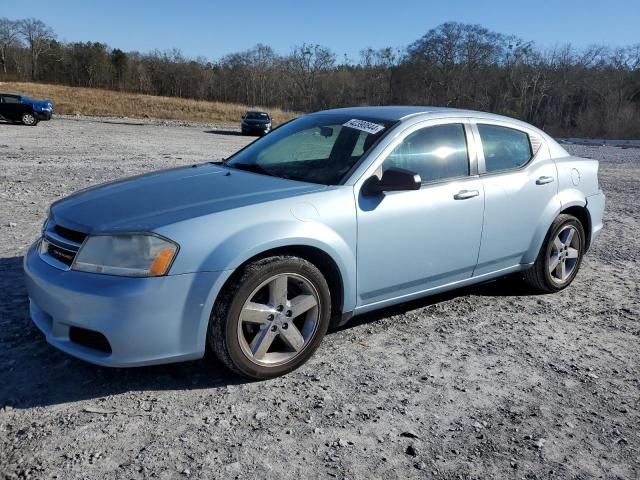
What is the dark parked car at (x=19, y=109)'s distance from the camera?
86.3 feet

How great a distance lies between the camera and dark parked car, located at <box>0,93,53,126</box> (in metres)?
26.3

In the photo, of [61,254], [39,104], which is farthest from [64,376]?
[39,104]

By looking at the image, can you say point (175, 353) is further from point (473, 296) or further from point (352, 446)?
point (473, 296)

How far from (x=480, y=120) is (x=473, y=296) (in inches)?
59.5

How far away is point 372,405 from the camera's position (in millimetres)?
3000

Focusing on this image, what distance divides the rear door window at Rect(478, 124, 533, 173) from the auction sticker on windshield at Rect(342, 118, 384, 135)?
939 millimetres

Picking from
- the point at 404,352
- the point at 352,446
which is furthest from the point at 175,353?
the point at 404,352

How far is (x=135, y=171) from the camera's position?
11562mm

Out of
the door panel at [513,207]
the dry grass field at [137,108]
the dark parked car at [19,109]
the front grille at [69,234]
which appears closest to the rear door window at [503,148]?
the door panel at [513,207]

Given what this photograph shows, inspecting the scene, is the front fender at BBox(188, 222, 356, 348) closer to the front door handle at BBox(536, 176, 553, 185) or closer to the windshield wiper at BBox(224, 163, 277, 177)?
the windshield wiper at BBox(224, 163, 277, 177)

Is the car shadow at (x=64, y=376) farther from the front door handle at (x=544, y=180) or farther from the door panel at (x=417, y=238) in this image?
the front door handle at (x=544, y=180)

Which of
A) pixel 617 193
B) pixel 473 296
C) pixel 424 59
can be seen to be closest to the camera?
pixel 473 296

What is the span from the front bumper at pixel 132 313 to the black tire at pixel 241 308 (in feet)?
0.27

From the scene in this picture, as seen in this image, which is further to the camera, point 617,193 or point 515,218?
point 617,193
